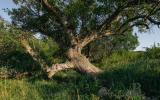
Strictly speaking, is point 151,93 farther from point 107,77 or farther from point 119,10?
point 119,10

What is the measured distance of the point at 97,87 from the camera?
15.6 meters

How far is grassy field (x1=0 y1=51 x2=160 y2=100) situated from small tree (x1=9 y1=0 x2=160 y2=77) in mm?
1527

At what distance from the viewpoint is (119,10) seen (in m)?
20.0

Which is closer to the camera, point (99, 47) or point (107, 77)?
point (107, 77)

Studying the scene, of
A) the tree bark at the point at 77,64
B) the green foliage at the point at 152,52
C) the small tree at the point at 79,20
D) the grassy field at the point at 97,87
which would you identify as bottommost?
the grassy field at the point at 97,87

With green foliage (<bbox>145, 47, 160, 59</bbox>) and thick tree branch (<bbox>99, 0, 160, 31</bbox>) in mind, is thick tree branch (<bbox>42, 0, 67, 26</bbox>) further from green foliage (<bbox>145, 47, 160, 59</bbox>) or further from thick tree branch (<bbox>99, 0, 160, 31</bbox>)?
green foliage (<bbox>145, 47, 160, 59</bbox>)

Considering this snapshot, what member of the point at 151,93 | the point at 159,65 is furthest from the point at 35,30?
the point at 151,93

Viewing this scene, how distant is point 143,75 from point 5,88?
18.1ft

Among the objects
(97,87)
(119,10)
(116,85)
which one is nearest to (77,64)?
(119,10)

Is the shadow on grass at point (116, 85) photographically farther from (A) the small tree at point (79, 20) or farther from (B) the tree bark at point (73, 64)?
(A) the small tree at point (79, 20)

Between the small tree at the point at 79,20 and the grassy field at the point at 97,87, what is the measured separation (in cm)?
153

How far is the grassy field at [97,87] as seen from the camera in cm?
1398

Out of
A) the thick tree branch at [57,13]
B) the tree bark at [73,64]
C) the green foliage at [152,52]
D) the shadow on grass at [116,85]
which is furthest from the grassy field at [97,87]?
the green foliage at [152,52]

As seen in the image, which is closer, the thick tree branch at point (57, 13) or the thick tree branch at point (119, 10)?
the thick tree branch at point (119, 10)
